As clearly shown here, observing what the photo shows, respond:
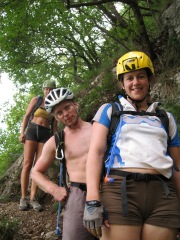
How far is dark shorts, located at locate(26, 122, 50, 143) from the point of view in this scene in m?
5.83

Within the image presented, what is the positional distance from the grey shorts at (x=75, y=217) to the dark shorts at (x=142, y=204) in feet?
2.16

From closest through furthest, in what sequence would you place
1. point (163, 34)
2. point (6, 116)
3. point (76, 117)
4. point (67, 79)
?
point (76, 117)
point (163, 34)
point (67, 79)
point (6, 116)

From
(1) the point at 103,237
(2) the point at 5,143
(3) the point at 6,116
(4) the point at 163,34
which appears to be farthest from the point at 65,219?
(3) the point at 6,116

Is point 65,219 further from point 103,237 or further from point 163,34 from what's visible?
point 163,34

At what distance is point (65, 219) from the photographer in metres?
2.91

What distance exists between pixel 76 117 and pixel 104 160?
96 cm

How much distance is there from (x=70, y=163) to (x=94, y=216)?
103cm

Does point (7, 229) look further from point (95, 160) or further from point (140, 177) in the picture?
point (140, 177)

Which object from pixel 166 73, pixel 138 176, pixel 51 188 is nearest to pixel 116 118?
pixel 138 176

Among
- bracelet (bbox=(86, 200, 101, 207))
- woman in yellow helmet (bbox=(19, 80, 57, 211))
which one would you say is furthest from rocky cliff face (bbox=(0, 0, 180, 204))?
bracelet (bbox=(86, 200, 101, 207))

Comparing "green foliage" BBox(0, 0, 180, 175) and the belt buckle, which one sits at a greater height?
"green foliage" BBox(0, 0, 180, 175)

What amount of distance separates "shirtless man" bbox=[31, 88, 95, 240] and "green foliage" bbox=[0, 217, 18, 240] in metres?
2.54

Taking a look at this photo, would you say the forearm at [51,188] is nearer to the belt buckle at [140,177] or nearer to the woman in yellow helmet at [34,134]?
the belt buckle at [140,177]

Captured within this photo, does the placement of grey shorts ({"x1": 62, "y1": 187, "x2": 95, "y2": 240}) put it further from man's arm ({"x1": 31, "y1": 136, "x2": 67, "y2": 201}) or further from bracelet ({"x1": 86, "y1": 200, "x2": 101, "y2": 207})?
bracelet ({"x1": 86, "y1": 200, "x2": 101, "y2": 207})
